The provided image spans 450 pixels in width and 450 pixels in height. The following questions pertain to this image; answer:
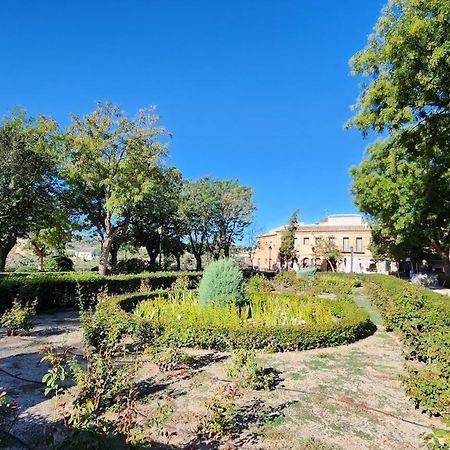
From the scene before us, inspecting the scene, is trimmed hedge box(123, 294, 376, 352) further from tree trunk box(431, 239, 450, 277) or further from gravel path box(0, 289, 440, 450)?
tree trunk box(431, 239, 450, 277)

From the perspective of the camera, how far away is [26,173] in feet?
58.8

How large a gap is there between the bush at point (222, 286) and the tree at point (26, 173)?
13.1 metres

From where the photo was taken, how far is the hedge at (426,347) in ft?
13.5

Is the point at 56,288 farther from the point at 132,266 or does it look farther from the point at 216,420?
the point at 132,266

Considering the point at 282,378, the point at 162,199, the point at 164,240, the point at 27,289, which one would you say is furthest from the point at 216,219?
the point at 282,378

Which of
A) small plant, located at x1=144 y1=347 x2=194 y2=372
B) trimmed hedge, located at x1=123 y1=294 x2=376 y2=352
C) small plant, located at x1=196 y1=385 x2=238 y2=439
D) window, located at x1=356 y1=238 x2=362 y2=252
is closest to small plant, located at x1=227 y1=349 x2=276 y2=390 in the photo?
small plant, located at x1=144 y1=347 x2=194 y2=372

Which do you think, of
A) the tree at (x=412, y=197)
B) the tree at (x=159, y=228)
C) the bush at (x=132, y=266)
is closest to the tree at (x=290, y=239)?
the tree at (x=159, y=228)

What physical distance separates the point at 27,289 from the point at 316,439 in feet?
35.1

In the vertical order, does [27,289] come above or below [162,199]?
below

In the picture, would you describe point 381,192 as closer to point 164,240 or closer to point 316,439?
point 316,439

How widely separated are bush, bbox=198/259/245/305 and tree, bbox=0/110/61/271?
42.9 ft

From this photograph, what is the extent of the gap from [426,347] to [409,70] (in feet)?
19.1

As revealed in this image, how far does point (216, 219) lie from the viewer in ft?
114

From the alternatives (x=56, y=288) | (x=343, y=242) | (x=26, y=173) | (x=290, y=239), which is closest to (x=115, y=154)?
(x=26, y=173)
